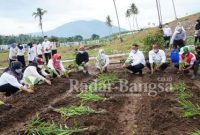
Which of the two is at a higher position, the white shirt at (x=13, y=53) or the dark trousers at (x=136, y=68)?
the white shirt at (x=13, y=53)

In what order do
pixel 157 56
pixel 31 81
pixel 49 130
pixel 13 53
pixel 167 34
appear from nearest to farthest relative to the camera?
1. pixel 49 130
2. pixel 31 81
3. pixel 157 56
4. pixel 13 53
5. pixel 167 34

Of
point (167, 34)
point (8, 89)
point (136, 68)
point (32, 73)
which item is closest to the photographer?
point (8, 89)

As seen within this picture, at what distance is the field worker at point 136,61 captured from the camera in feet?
40.9

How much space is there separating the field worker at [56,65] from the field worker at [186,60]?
4139 millimetres

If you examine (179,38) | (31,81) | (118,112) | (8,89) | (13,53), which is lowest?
(118,112)

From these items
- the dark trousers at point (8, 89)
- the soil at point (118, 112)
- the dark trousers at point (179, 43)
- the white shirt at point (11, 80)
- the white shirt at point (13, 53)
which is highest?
the white shirt at point (13, 53)

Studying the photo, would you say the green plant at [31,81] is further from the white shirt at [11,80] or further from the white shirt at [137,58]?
the white shirt at [137,58]

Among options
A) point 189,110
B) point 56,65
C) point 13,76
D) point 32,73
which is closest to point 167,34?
point 56,65

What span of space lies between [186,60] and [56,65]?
4625 mm

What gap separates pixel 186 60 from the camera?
11.5 meters

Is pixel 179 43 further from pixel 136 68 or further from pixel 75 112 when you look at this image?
pixel 75 112

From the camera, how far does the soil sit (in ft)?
20.2

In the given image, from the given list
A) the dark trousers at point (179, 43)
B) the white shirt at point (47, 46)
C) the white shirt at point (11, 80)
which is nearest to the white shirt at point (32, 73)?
the white shirt at point (11, 80)

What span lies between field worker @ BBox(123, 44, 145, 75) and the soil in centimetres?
115
